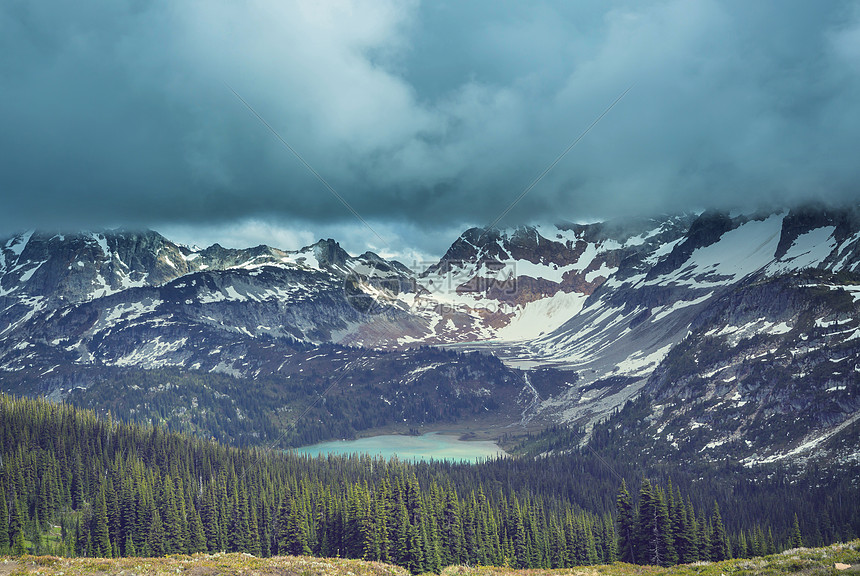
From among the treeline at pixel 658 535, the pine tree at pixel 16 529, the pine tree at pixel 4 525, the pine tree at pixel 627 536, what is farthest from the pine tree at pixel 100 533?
the treeline at pixel 658 535

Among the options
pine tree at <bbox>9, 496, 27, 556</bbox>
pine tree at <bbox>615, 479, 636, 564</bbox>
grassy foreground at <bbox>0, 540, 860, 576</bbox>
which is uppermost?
pine tree at <bbox>9, 496, 27, 556</bbox>

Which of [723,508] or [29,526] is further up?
[29,526]

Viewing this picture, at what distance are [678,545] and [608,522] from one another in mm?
53110

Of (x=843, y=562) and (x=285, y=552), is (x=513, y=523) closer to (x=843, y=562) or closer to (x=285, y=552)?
(x=285, y=552)

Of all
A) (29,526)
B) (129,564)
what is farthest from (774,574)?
(29,526)

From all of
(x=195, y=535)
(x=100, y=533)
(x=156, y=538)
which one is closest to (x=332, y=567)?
(x=156, y=538)

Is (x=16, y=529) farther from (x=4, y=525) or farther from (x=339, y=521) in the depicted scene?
(x=339, y=521)

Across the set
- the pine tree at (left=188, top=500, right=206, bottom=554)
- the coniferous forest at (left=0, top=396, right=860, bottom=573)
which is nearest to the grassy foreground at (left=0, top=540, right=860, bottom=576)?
the coniferous forest at (left=0, top=396, right=860, bottom=573)

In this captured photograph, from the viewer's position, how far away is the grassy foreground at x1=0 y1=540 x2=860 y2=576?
5109 centimetres

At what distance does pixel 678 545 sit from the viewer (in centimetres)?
11106

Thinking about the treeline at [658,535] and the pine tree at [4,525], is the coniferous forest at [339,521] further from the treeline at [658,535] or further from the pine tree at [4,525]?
the pine tree at [4,525]

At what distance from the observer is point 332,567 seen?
6844cm

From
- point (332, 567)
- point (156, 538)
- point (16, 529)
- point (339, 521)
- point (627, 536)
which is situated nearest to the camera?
point (332, 567)

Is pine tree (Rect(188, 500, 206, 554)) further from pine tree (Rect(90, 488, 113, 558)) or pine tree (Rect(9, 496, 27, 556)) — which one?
pine tree (Rect(9, 496, 27, 556))
